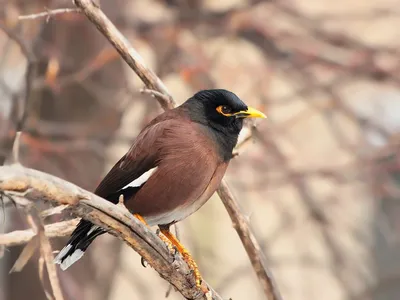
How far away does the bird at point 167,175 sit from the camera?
244 centimetres

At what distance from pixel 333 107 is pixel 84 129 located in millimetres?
1809

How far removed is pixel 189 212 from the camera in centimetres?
253

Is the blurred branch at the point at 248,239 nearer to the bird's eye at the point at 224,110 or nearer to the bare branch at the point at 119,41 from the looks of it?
the bird's eye at the point at 224,110

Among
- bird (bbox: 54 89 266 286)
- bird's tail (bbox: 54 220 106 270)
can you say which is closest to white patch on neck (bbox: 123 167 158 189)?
bird (bbox: 54 89 266 286)

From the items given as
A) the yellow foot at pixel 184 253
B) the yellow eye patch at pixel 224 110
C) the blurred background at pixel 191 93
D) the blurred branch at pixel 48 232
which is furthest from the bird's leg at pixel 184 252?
the blurred background at pixel 191 93

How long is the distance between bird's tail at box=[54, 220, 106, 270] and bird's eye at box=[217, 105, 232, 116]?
27.2 inches

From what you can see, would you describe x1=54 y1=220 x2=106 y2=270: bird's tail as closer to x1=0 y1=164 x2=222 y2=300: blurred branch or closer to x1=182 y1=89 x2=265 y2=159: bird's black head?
x1=0 y1=164 x2=222 y2=300: blurred branch

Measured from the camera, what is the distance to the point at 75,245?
7.89 feet

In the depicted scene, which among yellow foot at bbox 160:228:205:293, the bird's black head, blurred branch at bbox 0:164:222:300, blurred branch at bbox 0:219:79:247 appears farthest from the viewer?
the bird's black head

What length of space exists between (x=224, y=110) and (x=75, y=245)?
0.79 metres

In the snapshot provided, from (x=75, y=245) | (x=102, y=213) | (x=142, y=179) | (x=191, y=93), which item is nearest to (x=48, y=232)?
(x=75, y=245)

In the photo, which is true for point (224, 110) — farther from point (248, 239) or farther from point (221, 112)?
point (248, 239)

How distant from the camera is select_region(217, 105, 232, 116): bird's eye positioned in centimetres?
271

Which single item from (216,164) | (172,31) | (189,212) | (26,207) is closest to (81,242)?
(189,212)
